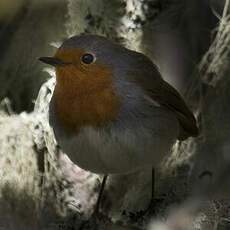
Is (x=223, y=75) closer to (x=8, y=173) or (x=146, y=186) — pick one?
(x=146, y=186)

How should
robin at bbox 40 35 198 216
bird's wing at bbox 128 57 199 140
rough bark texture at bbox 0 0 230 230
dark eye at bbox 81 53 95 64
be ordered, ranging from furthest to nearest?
1. rough bark texture at bbox 0 0 230 230
2. bird's wing at bbox 128 57 199 140
3. dark eye at bbox 81 53 95 64
4. robin at bbox 40 35 198 216

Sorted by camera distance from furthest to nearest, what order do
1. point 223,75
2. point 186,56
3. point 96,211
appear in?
point 186,56 → point 223,75 → point 96,211

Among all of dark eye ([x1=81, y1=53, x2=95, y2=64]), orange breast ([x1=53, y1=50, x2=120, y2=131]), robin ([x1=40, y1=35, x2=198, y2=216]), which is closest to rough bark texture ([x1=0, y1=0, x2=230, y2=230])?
robin ([x1=40, y1=35, x2=198, y2=216])

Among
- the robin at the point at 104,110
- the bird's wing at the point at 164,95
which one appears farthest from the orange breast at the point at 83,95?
the bird's wing at the point at 164,95

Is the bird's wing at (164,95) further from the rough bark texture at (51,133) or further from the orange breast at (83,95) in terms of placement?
the rough bark texture at (51,133)

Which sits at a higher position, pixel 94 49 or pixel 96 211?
pixel 94 49

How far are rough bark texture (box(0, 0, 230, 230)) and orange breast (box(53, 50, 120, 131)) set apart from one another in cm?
90

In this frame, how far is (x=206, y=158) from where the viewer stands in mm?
6117

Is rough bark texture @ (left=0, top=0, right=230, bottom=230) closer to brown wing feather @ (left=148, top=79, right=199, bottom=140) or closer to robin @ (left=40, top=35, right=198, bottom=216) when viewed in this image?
brown wing feather @ (left=148, top=79, right=199, bottom=140)

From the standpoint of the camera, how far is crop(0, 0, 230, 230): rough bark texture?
6000 millimetres

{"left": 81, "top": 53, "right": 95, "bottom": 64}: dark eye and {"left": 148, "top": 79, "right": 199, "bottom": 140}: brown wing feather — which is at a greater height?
{"left": 81, "top": 53, "right": 95, "bottom": 64}: dark eye

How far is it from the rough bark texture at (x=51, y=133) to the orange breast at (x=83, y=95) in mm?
902

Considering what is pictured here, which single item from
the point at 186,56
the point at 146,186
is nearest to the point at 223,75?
the point at 186,56

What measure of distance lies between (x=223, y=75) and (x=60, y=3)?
1.54 metres
